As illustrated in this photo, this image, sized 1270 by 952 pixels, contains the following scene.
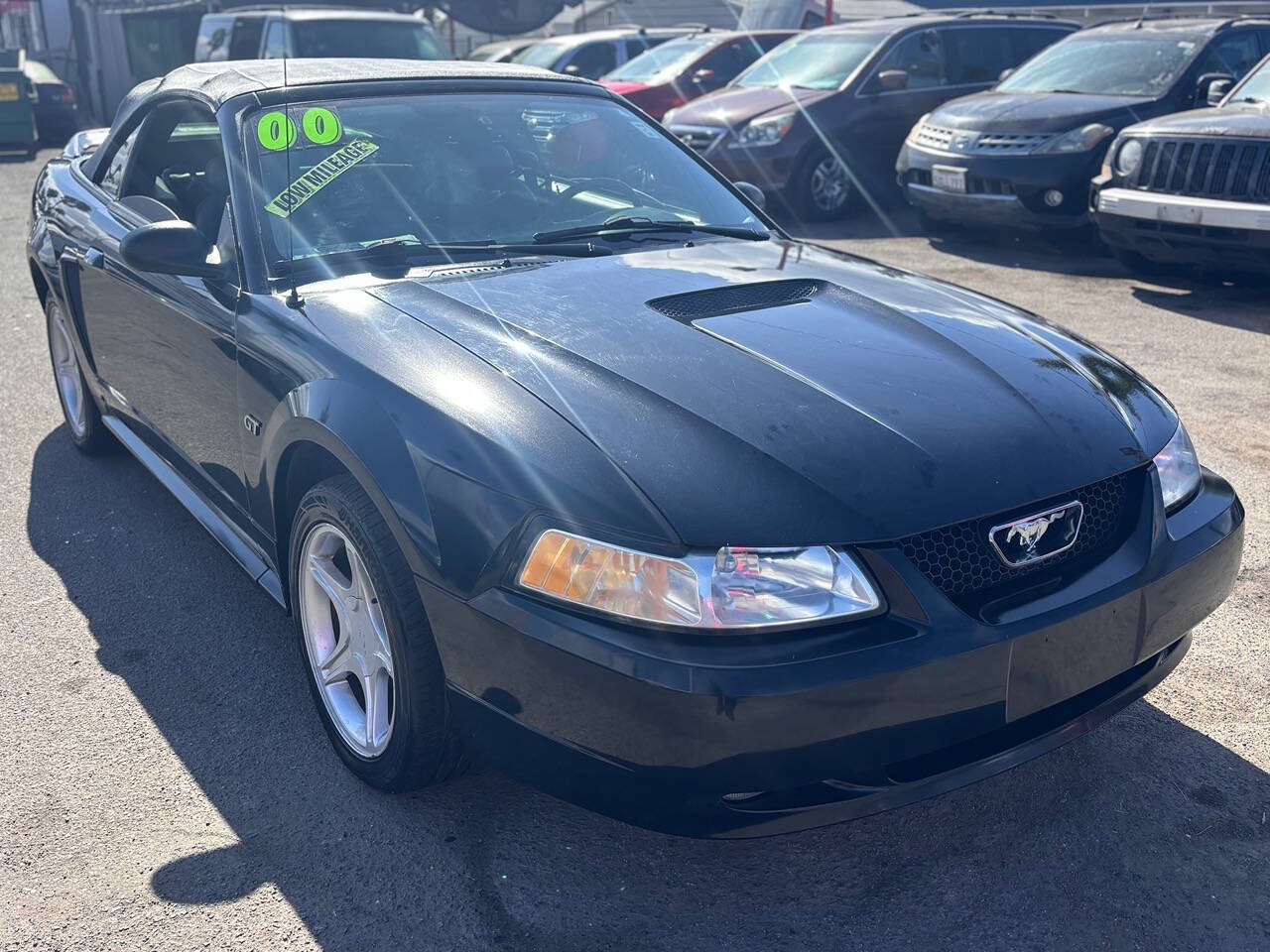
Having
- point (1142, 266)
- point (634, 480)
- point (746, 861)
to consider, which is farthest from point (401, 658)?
point (1142, 266)

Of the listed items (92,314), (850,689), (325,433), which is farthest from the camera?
(92,314)

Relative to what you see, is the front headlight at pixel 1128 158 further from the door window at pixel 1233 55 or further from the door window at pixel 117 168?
the door window at pixel 117 168

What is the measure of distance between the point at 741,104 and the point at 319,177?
27.3 feet

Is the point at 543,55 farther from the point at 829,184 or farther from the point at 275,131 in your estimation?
the point at 275,131

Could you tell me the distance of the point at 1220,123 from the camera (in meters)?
7.27

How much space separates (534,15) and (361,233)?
22.7 m

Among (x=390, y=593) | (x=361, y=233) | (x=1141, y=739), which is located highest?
(x=361, y=233)

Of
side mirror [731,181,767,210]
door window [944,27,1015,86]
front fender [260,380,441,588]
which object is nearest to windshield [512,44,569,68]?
door window [944,27,1015,86]

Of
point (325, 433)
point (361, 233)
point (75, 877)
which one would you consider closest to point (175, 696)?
point (75, 877)

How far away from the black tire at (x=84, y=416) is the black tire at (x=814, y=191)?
687 cm

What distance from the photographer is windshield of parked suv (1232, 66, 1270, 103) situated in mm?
7852

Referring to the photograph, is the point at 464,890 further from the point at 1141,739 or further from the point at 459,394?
the point at 1141,739

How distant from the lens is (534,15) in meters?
24.3

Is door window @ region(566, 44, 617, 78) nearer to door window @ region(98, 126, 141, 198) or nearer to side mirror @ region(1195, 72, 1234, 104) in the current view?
side mirror @ region(1195, 72, 1234, 104)
